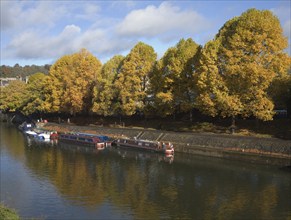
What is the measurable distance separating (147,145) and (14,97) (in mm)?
87092

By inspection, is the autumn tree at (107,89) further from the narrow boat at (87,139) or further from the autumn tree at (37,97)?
the autumn tree at (37,97)

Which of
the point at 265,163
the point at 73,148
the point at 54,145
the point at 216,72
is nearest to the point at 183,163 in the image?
the point at 265,163

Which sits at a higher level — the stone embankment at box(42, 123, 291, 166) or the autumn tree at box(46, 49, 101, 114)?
the autumn tree at box(46, 49, 101, 114)

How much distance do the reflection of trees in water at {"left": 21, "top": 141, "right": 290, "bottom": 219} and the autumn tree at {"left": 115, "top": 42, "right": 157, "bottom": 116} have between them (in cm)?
2106

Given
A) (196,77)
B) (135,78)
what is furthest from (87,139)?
(196,77)

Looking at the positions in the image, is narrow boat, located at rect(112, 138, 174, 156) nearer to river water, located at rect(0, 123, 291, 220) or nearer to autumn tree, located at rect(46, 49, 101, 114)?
river water, located at rect(0, 123, 291, 220)

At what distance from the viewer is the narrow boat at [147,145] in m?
60.4

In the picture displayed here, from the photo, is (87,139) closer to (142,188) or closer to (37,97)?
(142,188)

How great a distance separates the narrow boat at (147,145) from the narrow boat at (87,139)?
2.52 meters

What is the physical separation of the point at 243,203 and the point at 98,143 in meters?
38.9

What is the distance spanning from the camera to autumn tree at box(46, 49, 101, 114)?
313 feet

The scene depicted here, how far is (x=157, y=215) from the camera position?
32906 millimetres

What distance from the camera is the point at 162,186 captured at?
4197 centimetres

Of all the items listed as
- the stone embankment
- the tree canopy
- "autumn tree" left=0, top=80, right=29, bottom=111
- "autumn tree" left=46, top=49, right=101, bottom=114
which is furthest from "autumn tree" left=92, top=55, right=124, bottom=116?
"autumn tree" left=0, top=80, right=29, bottom=111
